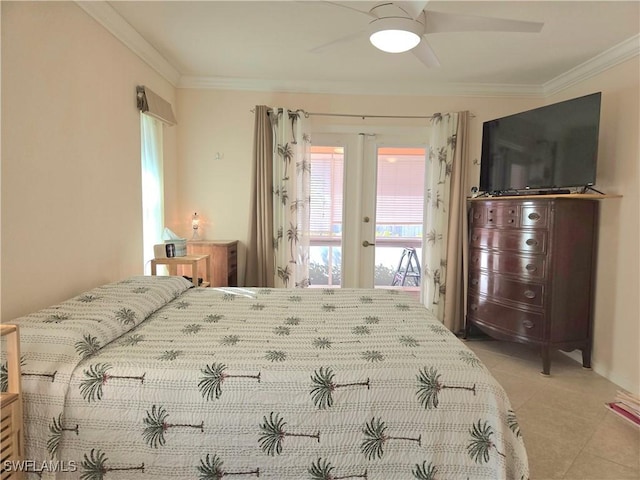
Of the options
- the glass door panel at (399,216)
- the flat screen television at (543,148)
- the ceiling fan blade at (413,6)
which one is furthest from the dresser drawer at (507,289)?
the ceiling fan blade at (413,6)

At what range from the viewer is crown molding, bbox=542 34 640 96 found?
2707mm

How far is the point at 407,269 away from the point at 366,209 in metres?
0.81

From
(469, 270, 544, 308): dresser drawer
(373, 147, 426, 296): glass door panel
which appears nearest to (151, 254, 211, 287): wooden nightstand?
(373, 147, 426, 296): glass door panel

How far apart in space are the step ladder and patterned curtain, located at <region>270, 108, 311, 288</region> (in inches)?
42.4

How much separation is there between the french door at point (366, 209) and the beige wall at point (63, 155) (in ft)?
5.96

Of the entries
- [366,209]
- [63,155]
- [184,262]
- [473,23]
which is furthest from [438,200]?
[63,155]

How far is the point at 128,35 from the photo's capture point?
261 cm

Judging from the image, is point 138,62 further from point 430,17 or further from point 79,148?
point 430,17

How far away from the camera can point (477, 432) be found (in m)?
1.35

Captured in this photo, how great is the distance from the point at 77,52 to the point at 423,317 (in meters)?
2.50

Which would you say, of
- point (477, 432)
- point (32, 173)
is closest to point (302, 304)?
point (477, 432)

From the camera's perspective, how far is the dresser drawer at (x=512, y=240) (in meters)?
2.96

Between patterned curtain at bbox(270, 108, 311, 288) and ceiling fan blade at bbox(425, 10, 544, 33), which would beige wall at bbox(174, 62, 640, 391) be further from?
ceiling fan blade at bbox(425, 10, 544, 33)

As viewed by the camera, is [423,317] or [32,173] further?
[423,317]
